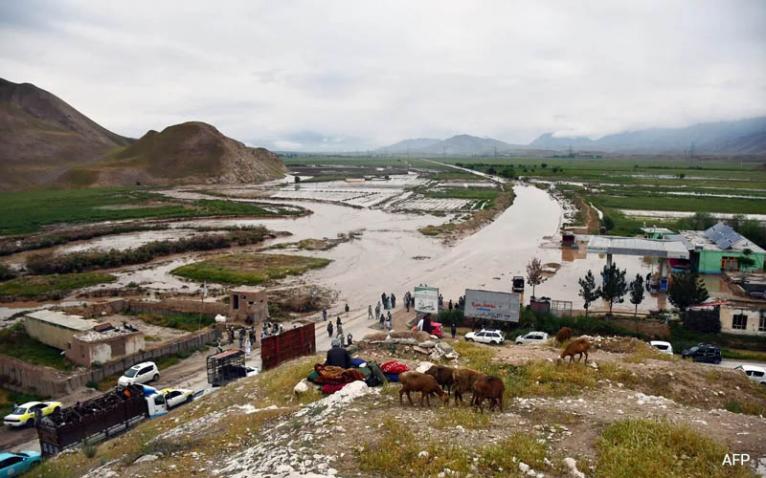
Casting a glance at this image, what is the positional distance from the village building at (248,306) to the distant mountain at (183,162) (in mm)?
107071

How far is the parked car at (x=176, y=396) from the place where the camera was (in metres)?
18.3

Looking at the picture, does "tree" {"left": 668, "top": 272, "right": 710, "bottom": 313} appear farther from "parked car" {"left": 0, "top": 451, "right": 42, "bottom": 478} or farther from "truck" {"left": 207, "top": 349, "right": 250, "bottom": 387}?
"parked car" {"left": 0, "top": 451, "right": 42, "bottom": 478}

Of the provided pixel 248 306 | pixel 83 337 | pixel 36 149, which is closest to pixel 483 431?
pixel 83 337

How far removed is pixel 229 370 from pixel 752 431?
53.1ft

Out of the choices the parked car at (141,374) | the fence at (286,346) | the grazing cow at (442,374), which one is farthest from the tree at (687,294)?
the parked car at (141,374)

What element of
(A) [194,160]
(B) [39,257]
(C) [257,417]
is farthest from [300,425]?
(A) [194,160]

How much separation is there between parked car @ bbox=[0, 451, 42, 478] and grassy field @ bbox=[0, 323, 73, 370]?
8625mm

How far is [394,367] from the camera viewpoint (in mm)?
14320

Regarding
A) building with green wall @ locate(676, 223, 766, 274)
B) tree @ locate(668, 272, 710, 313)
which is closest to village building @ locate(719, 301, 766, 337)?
tree @ locate(668, 272, 710, 313)

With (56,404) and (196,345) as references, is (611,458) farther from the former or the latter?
(196,345)

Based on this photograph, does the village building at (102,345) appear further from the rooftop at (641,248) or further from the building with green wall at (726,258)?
the building with green wall at (726,258)

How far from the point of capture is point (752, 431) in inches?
389

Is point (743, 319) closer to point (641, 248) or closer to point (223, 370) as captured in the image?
point (641, 248)

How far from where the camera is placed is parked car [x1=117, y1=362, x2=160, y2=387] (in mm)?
21109
